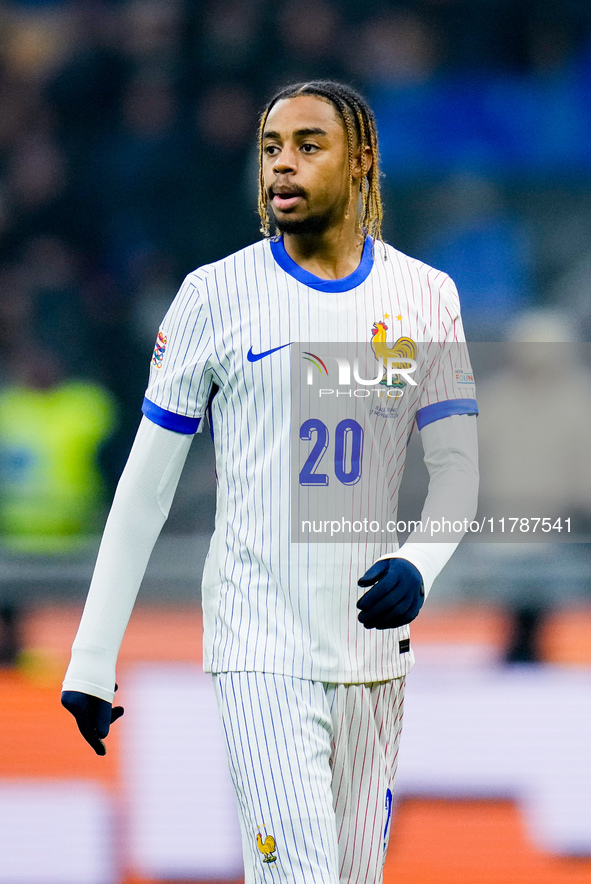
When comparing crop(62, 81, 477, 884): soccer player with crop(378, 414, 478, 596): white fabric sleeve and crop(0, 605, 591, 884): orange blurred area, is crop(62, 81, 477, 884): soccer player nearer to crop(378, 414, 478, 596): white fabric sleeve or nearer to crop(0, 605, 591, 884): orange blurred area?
crop(378, 414, 478, 596): white fabric sleeve

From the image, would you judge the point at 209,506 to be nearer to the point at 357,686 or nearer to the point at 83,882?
the point at 83,882

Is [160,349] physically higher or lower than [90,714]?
higher

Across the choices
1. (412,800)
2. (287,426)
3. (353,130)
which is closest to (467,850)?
(412,800)

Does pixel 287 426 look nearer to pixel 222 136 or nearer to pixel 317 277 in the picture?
pixel 317 277

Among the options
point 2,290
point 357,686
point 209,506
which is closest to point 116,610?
point 357,686

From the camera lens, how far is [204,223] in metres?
7.27

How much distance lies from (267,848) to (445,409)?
0.83 m

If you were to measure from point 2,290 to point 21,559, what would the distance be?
6.69 feet

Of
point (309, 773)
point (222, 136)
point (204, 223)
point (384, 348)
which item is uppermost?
point (222, 136)

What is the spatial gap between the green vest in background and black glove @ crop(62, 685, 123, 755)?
13.6ft

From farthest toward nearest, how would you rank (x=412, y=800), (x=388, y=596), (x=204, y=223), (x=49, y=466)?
(x=204, y=223) → (x=49, y=466) → (x=412, y=800) → (x=388, y=596)

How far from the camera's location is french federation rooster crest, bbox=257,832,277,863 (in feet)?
6.44

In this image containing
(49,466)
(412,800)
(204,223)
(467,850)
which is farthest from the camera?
(204,223)

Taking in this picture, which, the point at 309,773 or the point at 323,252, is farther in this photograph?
the point at 323,252
